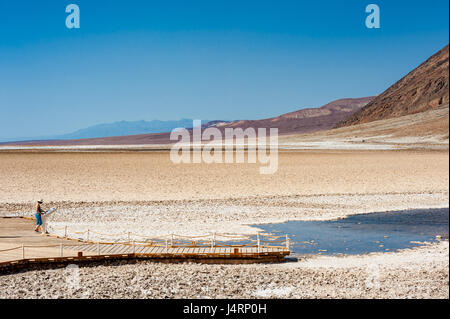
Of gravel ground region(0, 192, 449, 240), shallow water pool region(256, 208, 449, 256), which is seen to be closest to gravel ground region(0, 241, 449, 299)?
shallow water pool region(256, 208, 449, 256)

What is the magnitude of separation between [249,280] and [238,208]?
33.4ft

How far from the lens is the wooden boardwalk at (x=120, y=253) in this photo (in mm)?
11141

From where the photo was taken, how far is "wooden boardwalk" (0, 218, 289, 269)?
11141mm

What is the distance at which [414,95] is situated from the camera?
428 feet

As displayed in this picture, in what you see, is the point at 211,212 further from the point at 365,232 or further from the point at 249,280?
the point at 249,280

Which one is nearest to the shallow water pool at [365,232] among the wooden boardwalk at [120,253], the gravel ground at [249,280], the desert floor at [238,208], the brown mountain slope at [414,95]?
the desert floor at [238,208]

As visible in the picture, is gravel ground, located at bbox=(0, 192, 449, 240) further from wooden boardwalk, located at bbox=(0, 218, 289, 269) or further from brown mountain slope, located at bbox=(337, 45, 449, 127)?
brown mountain slope, located at bbox=(337, 45, 449, 127)

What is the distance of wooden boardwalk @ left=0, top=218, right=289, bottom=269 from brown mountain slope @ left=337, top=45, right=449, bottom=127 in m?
111

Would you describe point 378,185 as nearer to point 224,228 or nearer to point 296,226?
point 296,226

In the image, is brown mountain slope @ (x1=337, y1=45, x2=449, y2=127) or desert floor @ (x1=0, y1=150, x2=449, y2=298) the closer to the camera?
desert floor @ (x1=0, y1=150, x2=449, y2=298)

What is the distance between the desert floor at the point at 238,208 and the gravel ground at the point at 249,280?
0.08 feet

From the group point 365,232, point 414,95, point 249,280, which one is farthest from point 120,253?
point 414,95
